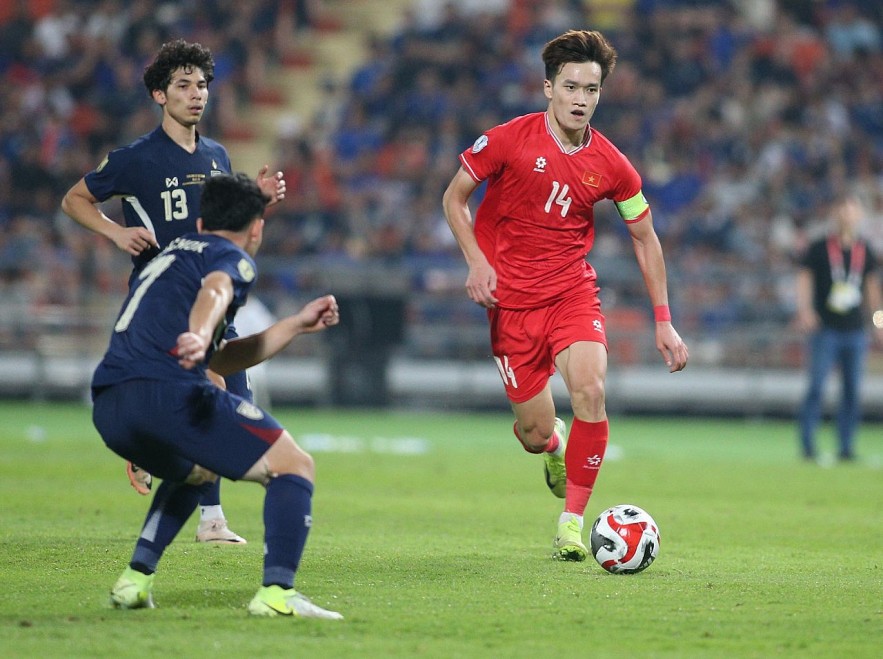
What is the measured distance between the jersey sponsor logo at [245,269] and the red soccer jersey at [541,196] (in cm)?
266

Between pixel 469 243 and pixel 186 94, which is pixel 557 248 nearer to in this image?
pixel 469 243

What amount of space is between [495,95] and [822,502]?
14.5 metres

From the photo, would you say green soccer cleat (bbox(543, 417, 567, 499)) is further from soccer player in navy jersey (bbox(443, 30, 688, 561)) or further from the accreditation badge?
the accreditation badge

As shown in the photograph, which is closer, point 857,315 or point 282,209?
point 857,315

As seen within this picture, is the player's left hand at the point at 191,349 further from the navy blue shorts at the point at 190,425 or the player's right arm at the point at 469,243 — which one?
the player's right arm at the point at 469,243

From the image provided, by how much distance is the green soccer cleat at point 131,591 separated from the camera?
5516 millimetres

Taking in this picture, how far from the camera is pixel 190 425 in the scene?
5.30m

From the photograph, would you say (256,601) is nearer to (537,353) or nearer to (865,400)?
(537,353)

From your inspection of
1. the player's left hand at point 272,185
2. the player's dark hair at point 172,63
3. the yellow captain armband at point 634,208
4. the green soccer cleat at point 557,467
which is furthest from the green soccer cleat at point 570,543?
the player's dark hair at point 172,63

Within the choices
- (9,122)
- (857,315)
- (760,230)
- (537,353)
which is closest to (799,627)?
(537,353)

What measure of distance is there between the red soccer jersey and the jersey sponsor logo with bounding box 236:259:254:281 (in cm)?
266

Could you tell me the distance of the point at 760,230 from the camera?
20.7m

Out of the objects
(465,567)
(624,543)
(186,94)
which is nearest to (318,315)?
(465,567)

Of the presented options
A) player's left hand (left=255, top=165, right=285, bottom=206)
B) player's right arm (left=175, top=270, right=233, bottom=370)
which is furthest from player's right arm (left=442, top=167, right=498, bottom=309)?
player's right arm (left=175, top=270, right=233, bottom=370)
